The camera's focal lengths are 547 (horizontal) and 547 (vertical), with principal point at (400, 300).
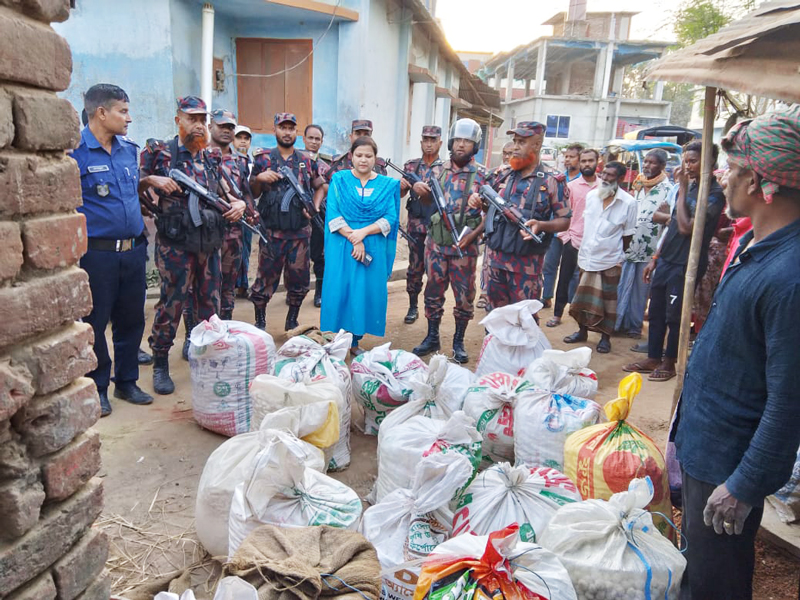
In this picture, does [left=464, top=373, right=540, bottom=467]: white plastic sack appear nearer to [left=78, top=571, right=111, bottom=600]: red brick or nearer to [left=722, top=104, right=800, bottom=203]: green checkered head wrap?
[left=722, top=104, right=800, bottom=203]: green checkered head wrap

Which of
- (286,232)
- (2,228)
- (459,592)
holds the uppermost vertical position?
(2,228)

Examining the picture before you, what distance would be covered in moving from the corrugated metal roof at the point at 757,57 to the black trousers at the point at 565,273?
394cm

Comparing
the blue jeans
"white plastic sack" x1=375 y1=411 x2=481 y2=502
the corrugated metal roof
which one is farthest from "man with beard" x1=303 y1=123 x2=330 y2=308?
the corrugated metal roof

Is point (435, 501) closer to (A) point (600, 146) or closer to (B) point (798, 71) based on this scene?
(B) point (798, 71)

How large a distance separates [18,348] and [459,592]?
44.0 inches

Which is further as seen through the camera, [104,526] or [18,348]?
[104,526]

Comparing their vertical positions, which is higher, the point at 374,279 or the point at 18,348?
the point at 18,348

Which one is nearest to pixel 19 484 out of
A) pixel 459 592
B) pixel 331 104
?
pixel 459 592

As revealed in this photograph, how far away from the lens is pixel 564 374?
9.37 ft

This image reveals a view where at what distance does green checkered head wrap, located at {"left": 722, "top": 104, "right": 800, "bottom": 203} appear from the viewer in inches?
55.6

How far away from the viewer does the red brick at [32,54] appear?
0.97 metres

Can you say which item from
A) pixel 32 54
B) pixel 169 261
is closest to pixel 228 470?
pixel 32 54

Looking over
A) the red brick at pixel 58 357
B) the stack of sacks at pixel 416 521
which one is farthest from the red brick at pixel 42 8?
the stack of sacks at pixel 416 521

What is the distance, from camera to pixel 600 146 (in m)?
26.1
